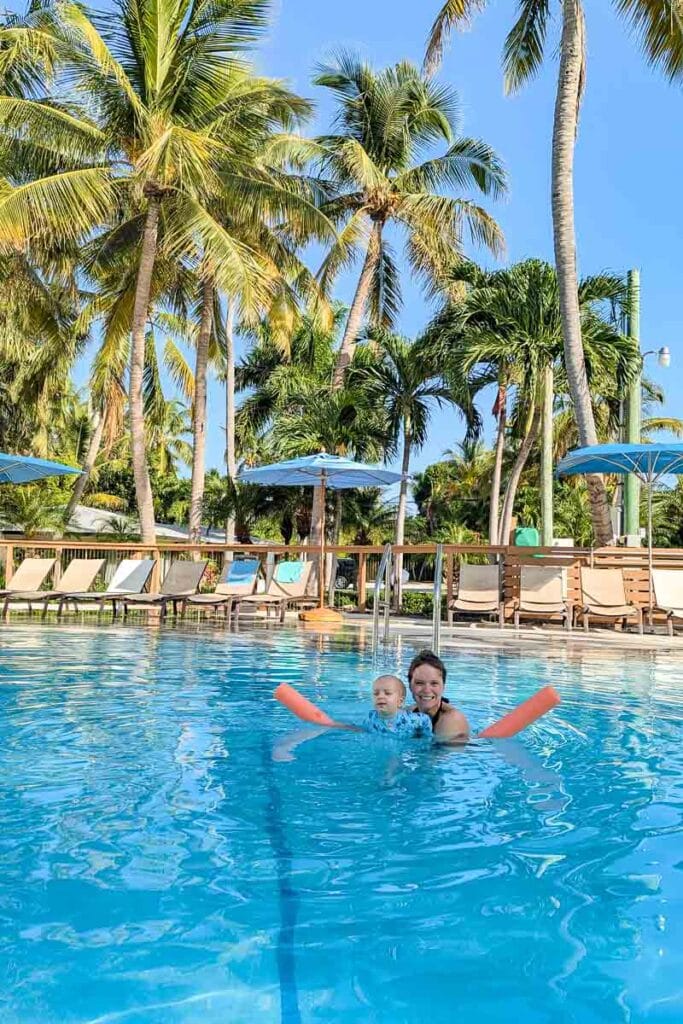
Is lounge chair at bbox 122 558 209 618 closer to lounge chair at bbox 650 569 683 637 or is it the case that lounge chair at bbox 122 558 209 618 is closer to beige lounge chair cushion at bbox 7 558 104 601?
beige lounge chair cushion at bbox 7 558 104 601

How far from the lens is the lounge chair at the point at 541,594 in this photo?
44.5 ft

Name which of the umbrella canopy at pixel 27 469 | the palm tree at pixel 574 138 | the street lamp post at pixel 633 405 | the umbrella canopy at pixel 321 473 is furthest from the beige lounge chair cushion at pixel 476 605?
the umbrella canopy at pixel 27 469

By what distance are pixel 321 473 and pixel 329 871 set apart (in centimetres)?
1207

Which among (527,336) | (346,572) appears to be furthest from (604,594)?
(346,572)

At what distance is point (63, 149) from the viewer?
1830 centimetres

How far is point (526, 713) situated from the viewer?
5570 millimetres

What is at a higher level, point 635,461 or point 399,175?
point 399,175

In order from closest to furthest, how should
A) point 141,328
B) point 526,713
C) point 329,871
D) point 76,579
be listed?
point 329,871
point 526,713
point 76,579
point 141,328

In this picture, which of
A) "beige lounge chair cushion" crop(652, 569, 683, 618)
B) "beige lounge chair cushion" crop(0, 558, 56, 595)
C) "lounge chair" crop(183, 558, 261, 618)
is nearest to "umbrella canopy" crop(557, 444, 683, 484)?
"beige lounge chair cushion" crop(652, 569, 683, 618)

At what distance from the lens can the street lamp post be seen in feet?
54.2

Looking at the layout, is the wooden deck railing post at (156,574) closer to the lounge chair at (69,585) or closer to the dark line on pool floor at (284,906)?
the lounge chair at (69,585)

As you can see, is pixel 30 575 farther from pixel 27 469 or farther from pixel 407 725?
pixel 407 725

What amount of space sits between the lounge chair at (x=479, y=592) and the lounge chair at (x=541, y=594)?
1.04 ft

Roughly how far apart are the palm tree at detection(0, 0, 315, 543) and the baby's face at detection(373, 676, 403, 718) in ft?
39.6
